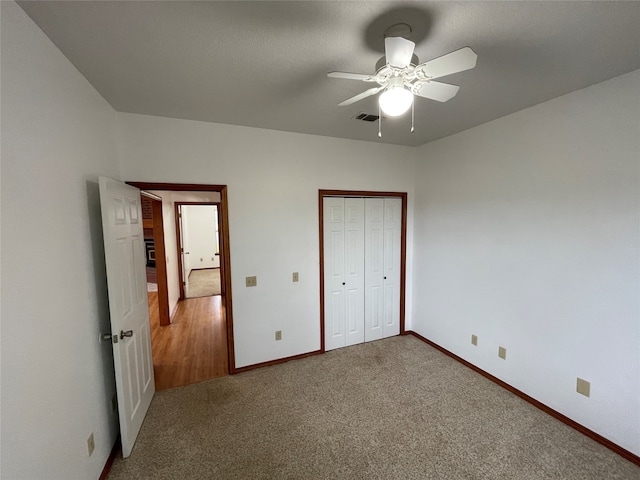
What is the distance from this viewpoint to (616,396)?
1.92m

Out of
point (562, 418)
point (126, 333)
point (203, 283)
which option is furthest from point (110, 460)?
point (203, 283)

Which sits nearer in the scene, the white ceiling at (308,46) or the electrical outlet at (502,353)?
the white ceiling at (308,46)

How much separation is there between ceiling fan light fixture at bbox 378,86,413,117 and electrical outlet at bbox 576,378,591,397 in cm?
248

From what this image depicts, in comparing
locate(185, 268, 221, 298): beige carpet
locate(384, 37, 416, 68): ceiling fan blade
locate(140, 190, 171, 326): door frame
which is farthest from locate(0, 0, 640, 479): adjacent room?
locate(185, 268, 221, 298): beige carpet

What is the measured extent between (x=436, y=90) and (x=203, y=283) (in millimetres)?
7068

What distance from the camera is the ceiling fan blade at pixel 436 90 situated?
1.43 m

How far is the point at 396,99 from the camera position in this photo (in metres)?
1.32

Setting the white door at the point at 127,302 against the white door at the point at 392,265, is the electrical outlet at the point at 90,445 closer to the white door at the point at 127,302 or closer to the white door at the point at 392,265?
the white door at the point at 127,302

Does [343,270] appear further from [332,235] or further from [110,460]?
[110,460]

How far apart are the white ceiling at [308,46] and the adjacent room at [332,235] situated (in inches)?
0.6

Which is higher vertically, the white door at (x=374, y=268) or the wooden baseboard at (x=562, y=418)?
the white door at (x=374, y=268)

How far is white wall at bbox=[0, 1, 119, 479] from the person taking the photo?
3.52 feet

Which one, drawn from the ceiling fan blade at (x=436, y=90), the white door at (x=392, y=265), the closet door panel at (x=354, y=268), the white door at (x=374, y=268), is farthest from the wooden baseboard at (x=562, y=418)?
the ceiling fan blade at (x=436, y=90)

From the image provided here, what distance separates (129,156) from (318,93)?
69.1 inches
